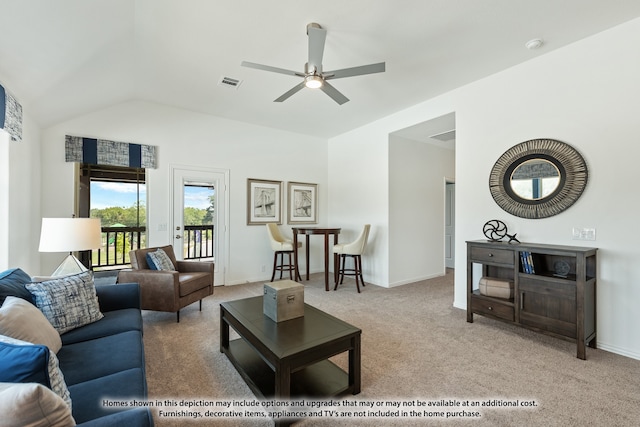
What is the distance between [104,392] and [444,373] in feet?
7.19

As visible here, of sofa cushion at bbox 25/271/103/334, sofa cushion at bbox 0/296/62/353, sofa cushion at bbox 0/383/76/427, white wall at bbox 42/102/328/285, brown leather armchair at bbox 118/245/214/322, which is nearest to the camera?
sofa cushion at bbox 0/383/76/427

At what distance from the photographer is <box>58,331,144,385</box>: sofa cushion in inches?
57.6

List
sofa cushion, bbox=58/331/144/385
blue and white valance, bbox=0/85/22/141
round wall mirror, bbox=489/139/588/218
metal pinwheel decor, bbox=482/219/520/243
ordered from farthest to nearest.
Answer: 1. metal pinwheel decor, bbox=482/219/520/243
2. round wall mirror, bbox=489/139/588/218
3. blue and white valance, bbox=0/85/22/141
4. sofa cushion, bbox=58/331/144/385

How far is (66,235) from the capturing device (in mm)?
2463

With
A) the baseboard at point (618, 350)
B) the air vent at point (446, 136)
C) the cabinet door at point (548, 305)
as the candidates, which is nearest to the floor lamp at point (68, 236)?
the cabinet door at point (548, 305)

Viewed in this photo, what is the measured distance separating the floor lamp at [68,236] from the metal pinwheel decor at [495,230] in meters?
4.07

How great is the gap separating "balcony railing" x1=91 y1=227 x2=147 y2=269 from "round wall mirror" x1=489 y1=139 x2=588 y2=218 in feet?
16.2

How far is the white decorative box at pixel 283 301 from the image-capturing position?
2.14 metres

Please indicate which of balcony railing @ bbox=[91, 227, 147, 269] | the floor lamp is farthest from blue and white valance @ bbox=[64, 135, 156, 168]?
the floor lamp

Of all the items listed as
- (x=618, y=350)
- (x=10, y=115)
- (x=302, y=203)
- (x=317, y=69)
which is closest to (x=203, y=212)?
(x=302, y=203)

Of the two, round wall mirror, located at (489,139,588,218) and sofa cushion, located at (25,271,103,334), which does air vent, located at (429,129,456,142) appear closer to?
round wall mirror, located at (489,139,588,218)

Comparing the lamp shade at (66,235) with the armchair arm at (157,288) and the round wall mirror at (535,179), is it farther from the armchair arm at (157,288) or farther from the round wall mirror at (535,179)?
the round wall mirror at (535,179)

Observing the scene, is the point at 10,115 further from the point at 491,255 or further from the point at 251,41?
the point at 491,255

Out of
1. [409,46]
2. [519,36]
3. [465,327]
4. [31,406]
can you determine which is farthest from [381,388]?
[519,36]
